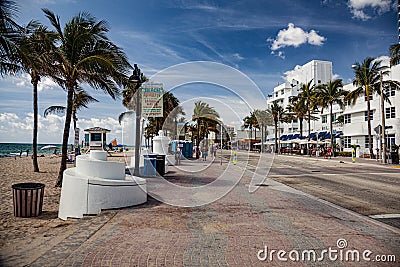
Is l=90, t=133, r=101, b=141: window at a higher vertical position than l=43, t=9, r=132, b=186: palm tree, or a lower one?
lower

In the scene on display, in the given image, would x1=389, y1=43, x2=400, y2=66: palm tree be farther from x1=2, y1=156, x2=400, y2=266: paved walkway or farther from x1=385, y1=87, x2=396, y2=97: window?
x1=2, y1=156, x2=400, y2=266: paved walkway

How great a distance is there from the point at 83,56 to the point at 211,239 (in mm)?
9954

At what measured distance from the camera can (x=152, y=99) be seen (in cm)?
1596

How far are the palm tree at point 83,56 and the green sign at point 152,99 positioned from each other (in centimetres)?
211

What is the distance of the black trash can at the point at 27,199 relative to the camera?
290 inches

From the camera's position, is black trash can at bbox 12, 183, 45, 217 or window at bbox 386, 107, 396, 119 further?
window at bbox 386, 107, 396, 119

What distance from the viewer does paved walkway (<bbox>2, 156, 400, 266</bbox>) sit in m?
4.19

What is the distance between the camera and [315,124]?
2635 inches

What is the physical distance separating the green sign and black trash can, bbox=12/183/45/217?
8207mm

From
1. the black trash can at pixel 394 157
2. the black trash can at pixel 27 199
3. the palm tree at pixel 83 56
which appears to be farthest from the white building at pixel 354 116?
the black trash can at pixel 27 199

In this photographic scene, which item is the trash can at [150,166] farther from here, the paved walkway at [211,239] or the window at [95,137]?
the window at [95,137]

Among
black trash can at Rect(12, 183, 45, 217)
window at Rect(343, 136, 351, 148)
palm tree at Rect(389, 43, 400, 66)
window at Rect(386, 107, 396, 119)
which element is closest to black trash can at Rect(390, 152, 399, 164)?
palm tree at Rect(389, 43, 400, 66)

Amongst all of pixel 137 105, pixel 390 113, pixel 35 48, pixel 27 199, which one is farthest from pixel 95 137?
pixel 390 113

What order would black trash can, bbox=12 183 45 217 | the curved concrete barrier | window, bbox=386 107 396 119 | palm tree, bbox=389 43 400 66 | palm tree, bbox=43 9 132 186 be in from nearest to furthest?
the curved concrete barrier < black trash can, bbox=12 183 45 217 < palm tree, bbox=43 9 132 186 < palm tree, bbox=389 43 400 66 < window, bbox=386 107 396 119
